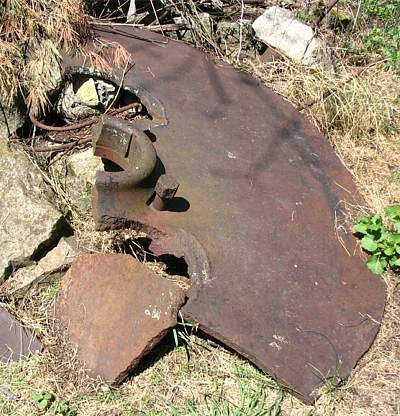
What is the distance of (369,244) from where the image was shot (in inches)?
119

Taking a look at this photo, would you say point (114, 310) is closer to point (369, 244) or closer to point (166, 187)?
point (166, 187)

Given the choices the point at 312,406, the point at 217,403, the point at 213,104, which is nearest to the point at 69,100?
the point at 213,104

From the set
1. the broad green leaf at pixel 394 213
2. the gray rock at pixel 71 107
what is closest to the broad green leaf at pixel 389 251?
the broad green leaf at pixel 394 213

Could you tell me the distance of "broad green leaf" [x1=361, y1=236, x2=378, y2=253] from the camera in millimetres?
3006

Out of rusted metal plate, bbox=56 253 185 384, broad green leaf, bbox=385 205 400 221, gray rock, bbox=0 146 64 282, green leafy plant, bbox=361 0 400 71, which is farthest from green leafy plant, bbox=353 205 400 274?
green leafy plant, bbox=361 0 400 71

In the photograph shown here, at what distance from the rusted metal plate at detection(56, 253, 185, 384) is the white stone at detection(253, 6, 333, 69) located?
83.0 inches

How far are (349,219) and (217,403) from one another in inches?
45.9

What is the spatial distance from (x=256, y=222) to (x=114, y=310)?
2.57 ft

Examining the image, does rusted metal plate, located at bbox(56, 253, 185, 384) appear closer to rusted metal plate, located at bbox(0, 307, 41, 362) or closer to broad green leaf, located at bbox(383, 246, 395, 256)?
rusted metal plate, located at bbox(0, 307, 41, 362)

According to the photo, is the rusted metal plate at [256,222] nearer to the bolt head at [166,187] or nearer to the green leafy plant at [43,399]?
the bolt head at [166,187]

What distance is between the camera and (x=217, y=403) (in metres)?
2.58

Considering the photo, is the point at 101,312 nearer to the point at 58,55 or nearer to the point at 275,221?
the point at 275,221

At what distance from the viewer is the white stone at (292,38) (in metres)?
4.12

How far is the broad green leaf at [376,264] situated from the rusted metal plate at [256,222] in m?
0.05
